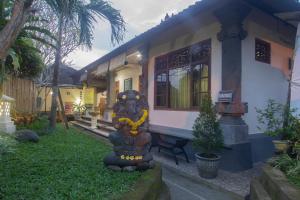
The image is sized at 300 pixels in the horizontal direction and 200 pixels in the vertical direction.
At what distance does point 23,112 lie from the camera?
10602 mm

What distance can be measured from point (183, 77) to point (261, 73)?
2.21 meters

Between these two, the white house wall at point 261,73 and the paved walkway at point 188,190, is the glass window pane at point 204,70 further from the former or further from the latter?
the paved walkway at point 188,190

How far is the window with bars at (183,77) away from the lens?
684cm

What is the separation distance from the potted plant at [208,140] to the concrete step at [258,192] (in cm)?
117

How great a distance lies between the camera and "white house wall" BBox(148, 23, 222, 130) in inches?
250

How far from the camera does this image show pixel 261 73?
6.62m

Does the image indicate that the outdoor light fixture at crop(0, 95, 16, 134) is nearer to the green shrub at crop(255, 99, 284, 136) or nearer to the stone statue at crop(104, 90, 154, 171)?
the stone statue at crop(104, 90, 154, 171)

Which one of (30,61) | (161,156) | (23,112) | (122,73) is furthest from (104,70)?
(161,156)

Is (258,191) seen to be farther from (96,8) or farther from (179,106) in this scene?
(96,8)

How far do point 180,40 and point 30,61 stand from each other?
6452 mm

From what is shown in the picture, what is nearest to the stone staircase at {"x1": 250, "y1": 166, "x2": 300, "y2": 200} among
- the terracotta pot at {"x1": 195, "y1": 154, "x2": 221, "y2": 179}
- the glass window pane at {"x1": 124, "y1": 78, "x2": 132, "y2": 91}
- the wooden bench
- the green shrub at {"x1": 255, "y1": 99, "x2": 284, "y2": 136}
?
the green shrub at {"x1": 255, "y1": 99, "x2": 284, "y2": 136}

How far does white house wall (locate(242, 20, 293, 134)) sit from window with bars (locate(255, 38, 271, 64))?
0.11m

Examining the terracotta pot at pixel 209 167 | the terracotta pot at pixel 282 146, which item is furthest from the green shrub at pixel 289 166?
the terracotta pot at pixel 209 167

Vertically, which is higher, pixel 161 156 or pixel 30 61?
pixel 30 61
